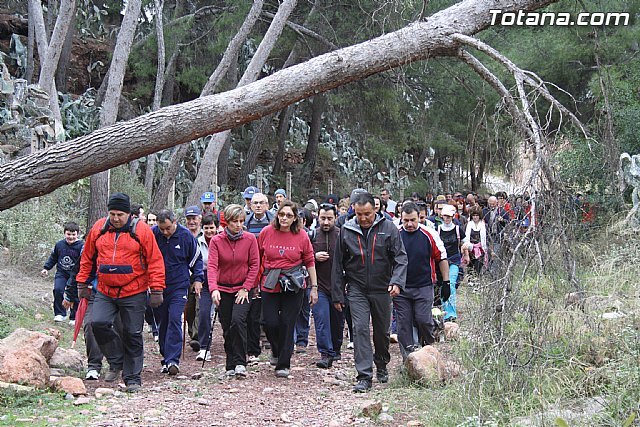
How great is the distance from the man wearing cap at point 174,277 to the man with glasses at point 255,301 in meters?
0.74

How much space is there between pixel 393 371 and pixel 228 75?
46.9 ft

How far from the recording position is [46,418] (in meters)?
6.00

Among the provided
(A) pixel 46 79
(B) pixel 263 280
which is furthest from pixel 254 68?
(B) pixel 263 280

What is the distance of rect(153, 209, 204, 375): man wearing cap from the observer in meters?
8.02

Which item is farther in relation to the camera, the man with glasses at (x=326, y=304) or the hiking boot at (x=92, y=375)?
the man with glasses at (x=326, y=304)

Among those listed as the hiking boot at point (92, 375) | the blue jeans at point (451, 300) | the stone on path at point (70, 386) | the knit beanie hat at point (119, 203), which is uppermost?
the knit beanie hat at point (119, 203)

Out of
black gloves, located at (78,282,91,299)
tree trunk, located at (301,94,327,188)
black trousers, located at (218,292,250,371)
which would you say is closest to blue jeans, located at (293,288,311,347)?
black trousers, located at (218,292,250,371)

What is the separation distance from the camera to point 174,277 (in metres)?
8.09

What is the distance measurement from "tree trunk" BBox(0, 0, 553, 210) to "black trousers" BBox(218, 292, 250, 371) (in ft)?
6.19

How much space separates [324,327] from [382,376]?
1284 mm

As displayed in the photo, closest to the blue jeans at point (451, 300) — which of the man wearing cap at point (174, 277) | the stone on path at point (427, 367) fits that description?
the stone on path at point (427, 367)

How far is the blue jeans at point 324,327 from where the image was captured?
8.75m

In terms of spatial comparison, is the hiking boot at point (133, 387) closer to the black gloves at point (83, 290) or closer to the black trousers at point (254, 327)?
the black gloves at point (83, 290)

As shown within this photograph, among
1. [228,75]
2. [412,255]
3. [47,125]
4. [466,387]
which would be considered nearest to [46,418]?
[466,387]
